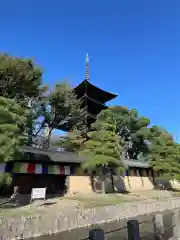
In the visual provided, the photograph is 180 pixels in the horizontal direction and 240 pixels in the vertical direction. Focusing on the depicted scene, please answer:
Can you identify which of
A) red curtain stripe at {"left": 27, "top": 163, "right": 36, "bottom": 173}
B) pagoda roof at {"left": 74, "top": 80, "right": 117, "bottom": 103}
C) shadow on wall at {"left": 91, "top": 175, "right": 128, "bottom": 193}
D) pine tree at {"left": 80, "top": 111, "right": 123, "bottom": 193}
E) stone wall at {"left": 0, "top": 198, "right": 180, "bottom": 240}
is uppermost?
pagoda roof at {"left": 74, "top": 80, "right": 117, "bottom": 103}

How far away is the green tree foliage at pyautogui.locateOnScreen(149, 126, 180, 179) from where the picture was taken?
75.6 ft

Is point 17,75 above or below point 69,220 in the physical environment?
above

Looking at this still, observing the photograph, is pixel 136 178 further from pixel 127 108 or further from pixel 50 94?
pixel 50 94

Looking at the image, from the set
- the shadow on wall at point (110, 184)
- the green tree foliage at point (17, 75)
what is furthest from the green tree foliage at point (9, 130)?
the shadow on wall at point (110, 184)

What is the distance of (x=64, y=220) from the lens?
9.16 m

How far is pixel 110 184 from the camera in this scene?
73.5 feet

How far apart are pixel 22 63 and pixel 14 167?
865 cm

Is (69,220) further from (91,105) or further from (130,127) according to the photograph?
(91,105)

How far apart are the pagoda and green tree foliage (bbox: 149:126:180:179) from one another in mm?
9799

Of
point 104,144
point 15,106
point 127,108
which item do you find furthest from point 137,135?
point 15,106

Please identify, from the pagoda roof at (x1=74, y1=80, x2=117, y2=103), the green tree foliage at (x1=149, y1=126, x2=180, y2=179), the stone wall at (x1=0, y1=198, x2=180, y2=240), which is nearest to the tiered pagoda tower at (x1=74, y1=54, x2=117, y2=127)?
the pagoda roof at (x1=74, y1=80, x2=117, y2=103)

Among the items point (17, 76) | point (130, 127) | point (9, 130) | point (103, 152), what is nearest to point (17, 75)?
point (17, 76)

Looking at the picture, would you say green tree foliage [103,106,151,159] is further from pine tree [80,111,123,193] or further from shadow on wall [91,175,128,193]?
pine tree [80,111,123,193]

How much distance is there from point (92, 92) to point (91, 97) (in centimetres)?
79
